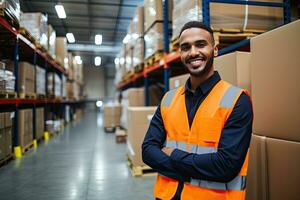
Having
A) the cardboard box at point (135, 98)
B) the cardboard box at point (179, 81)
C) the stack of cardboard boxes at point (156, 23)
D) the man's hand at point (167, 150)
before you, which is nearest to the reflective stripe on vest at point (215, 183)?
the man's hand at point (167, 150)

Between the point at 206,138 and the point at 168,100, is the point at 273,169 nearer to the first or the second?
the point at 206,138

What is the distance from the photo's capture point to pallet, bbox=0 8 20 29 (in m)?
4.06

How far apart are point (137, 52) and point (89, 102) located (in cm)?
1937

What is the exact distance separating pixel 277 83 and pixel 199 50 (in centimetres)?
62

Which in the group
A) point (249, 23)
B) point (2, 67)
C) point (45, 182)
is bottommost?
point (45, 182)

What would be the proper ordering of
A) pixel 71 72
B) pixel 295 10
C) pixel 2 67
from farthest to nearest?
pixel 71 72 → pixel 2 67 → pixel 295 10

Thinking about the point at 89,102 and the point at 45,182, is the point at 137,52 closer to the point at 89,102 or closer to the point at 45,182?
the point at 45,182

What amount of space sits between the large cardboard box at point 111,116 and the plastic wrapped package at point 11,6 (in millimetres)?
5279

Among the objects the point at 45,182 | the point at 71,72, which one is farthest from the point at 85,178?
the point at 71,72

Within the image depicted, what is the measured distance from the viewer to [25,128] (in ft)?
18.6

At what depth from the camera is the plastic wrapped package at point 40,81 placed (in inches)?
274

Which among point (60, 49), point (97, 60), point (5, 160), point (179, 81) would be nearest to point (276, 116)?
point (179, 81)

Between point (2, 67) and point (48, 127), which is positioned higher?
point (2, 67)

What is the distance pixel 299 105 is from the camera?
5.09ft
